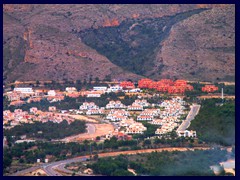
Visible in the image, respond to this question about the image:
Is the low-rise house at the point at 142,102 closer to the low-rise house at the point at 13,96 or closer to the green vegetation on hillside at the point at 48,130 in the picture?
the low-rise house at the point at 13,96

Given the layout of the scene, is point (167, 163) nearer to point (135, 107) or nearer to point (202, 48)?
point (135, 107)

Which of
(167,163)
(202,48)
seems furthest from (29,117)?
(202,48)

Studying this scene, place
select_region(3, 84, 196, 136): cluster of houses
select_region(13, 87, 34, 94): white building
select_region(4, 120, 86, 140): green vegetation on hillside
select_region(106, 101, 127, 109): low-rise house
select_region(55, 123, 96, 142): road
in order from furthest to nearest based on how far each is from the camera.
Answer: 1. select_region(13, 87, 34, 94): white building
2. select_region(106, 101, 127, 109): low-rise house
3. select_region(3, 84, 196, 136): cluster of houses
4. select_region(4, 120, 86, 140): green vegetation on hillside
5. select_region(55, 123, 96, 142): road

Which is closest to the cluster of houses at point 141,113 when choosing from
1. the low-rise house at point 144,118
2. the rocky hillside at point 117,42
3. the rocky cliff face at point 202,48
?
the low-rise house at point 144,118

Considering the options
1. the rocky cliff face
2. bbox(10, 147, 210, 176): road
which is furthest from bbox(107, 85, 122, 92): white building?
bbox(10, 147, 210, 176): road

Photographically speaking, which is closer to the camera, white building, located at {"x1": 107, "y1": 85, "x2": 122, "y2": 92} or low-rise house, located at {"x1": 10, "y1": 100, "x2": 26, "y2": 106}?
low-rise house, located at {"x1": 10, "y1": 100, "x2": 26, "y2": 106}

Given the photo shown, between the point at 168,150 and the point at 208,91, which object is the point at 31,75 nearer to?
the point at 208,91

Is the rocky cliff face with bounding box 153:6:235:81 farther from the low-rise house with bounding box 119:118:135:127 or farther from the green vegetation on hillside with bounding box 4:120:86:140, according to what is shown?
the green vegetation on hillside with bounding box 4:120:86:140
